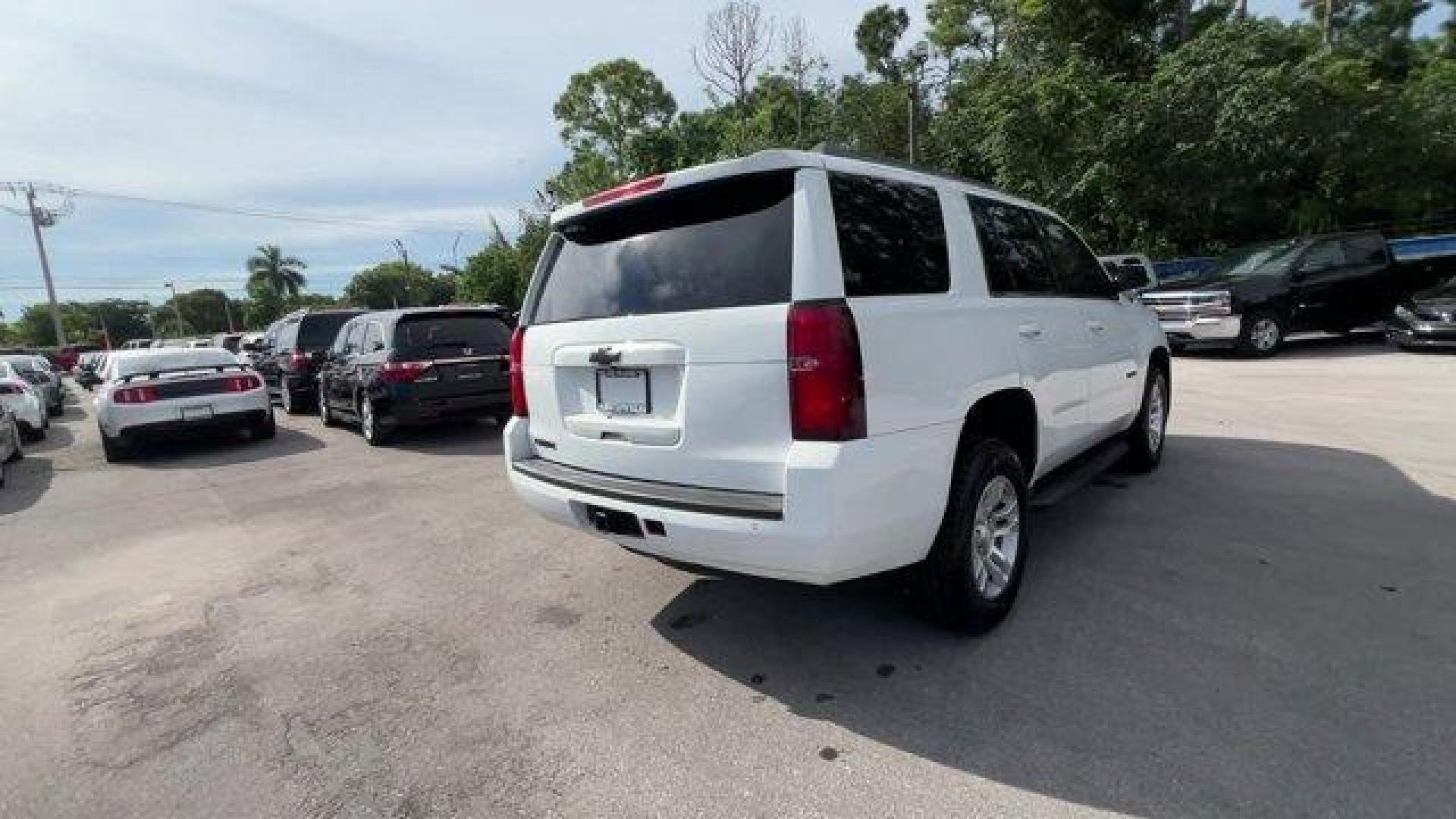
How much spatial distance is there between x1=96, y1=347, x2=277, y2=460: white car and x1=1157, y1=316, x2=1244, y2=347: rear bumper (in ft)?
44.6

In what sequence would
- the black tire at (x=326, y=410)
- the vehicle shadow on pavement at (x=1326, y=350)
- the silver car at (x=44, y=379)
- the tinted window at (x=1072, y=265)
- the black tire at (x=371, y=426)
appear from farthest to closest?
the silver car at (x=44, y=379), the vehicle shadow on pavement at (x=1326, y=350), the black tire at (x=326, y=410), the black tire at (x=371, y=426), the tinted window at (x=1072, y=265)

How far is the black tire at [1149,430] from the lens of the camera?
5574 mm

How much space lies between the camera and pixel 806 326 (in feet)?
8.66

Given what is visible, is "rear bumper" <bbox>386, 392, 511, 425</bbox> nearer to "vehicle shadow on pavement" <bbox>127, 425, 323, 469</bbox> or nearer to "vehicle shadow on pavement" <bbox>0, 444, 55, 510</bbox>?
"vehicle shadow on pavement" <bbox>127, 425, 323, 469</bbox>

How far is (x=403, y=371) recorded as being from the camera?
884cm

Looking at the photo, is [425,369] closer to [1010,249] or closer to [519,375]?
[519,375]

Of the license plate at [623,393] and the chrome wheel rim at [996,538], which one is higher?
the license plate at [623,393]

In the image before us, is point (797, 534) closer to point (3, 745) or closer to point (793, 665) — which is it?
point (793, 665)

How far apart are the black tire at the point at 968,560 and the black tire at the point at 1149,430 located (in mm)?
2468

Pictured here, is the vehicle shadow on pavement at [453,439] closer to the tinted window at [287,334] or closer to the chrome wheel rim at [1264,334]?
the tinted window at [287,334]

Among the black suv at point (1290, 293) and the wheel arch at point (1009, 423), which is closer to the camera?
the wheel arch at point (1009, 423)

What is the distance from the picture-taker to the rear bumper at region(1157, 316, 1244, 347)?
469 inches

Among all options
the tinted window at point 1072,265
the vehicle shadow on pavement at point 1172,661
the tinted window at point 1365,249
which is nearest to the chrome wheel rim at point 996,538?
the vehicle shadow on pavement at point 1172,661

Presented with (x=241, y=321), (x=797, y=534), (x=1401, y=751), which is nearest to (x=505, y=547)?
(x=797, y=534)
